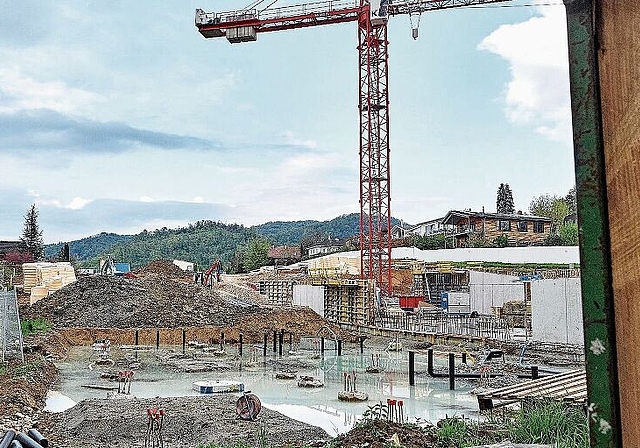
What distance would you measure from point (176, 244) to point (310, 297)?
51676 millimetres

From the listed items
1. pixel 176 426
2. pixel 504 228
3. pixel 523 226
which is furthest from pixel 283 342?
pixel 523 226

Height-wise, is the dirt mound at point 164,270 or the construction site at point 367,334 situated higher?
the dirt mound at point 164,270

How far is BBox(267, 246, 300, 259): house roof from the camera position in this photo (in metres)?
61.0

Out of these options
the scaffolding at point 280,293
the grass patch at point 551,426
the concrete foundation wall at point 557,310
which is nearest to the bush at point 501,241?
the scaffolding at point 280,293

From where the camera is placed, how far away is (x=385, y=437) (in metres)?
6.89

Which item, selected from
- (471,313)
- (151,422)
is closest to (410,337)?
(471,313)

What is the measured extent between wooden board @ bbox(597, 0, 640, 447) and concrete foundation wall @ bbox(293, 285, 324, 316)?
2906cm

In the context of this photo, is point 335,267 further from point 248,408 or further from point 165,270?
point 248,408

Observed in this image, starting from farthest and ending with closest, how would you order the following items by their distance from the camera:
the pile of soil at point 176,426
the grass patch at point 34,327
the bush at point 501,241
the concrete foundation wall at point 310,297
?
the bush at point 501,241, the concrete foundation wall at point 310,297, the grass patch at point 34,327, the pile of soil at point 176,426

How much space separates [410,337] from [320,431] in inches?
536

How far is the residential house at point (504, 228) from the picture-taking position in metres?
39.9

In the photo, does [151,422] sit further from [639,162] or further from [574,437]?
[639,162]

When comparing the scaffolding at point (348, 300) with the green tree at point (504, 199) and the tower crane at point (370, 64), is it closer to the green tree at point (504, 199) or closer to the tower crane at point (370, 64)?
the tower crane at point (370, 64)

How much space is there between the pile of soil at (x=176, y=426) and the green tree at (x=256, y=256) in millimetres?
43150
